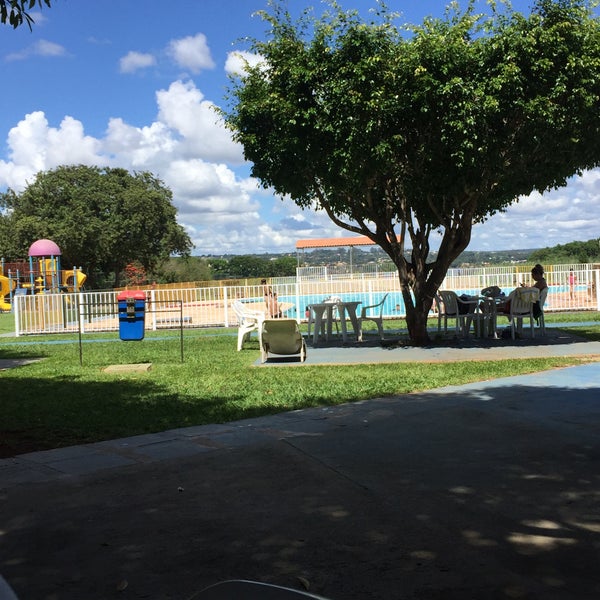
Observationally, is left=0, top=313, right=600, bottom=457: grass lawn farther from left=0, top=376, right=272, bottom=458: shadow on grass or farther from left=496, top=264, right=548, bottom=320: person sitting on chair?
left=496, top=264, right=548, bottom=320: person sitting on chair

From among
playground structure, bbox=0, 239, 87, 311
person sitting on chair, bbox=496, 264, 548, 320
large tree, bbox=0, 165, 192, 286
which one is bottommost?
person sitting on chair, bbox=496, 264, 548, 320

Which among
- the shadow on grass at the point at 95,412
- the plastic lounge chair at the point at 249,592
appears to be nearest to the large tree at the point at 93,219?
the shadow on grass at the point at 95,412

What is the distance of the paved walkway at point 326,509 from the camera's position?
3389 millimetres

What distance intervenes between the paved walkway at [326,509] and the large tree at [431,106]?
6079 millimetres

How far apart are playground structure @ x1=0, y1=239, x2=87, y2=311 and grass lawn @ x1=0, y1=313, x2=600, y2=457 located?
1711 centimetres

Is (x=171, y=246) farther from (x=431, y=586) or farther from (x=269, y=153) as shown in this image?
(x=431, y=586)

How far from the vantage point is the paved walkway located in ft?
11.1

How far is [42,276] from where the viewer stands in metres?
A: 35.4

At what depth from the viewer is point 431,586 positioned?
3.25 meters

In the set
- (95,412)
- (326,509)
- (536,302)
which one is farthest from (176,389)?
(536,302)

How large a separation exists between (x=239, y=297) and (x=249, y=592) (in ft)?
71.8

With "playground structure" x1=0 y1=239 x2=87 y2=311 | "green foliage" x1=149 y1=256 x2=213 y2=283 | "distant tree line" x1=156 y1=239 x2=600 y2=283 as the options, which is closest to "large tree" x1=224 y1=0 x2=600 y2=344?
"distant tree line" x1=156 y1=239 x2=600 y2=283

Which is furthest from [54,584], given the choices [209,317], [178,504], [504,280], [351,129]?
[504,280]

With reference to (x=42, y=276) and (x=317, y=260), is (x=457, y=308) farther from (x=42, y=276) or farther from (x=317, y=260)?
(x=42, y=276)
